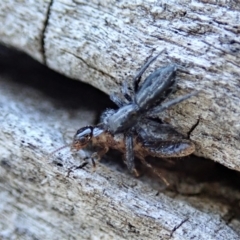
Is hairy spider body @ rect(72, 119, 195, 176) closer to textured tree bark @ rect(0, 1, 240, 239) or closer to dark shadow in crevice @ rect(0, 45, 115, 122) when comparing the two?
textured tree bark @ rect(0, 1, 240, 239)

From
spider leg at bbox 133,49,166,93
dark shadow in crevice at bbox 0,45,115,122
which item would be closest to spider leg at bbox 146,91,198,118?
spider leg at bbox 133,49,166,93

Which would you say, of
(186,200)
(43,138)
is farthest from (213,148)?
(43,138)

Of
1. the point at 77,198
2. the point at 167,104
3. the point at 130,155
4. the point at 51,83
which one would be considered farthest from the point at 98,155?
the point at 51,83

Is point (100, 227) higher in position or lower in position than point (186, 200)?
lower

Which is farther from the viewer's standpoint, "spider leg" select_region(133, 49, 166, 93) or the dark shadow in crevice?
the dark shadow in crevice

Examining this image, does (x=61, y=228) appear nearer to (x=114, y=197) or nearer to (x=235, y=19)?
(x=114, y=197)

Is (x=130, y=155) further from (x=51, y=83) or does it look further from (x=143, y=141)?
(x=51, y=83)

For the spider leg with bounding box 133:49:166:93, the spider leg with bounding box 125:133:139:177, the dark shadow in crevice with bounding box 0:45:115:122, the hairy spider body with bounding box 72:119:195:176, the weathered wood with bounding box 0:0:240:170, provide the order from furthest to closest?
the dark shadow in crevice with bounding box 0:45:115:122, the spider leg with bounding box 125:133:139:177, the hairy spider body with bounding box 72:119:195:176, the spider leg with bounding box 133:49:166:93, the weathered wood with bounding box 0:0:240:170
